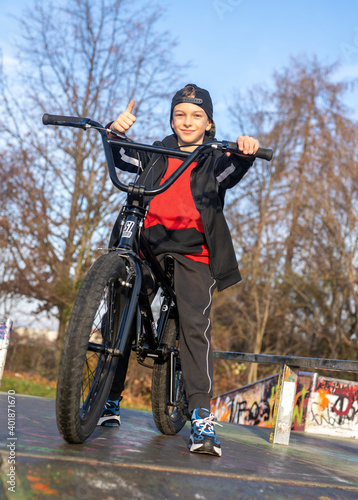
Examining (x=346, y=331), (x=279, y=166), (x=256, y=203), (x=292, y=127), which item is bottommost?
(x=346, y=331)

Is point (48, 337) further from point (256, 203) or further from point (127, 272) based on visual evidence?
point (127, 272)

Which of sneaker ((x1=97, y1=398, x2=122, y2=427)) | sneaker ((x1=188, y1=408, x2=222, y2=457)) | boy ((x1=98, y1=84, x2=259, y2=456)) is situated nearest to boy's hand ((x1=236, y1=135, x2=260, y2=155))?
boy ((x1=98, y1=84, x2=259, y2=456))

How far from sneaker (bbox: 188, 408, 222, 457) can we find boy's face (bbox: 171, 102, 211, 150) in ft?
5.39

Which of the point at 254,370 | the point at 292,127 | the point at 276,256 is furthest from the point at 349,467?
the point at 292,127

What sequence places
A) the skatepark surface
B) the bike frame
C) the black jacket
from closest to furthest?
the skatepark surface → the bike frame → the black jacket

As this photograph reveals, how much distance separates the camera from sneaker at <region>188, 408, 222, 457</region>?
2.46 meters

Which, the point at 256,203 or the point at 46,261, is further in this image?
the point at 256,203

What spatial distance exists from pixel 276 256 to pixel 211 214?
13.9 metres

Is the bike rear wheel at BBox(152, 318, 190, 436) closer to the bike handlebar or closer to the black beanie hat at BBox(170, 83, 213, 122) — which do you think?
the bike handlebar

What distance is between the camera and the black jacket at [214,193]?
2.87 m

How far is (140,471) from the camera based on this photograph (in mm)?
1727

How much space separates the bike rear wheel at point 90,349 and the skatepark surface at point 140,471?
0.12 m

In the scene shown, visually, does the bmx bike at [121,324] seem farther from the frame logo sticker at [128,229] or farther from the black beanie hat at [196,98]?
the black beanie hat at [196,98]

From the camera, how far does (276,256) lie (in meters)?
16.5
